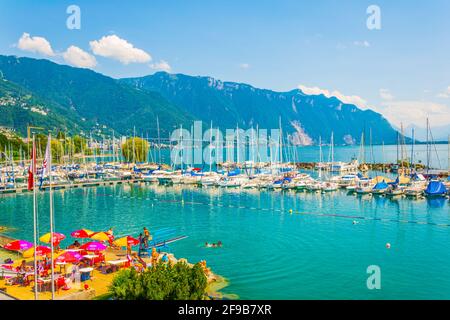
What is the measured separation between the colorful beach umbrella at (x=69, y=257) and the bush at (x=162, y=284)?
6.74 metres

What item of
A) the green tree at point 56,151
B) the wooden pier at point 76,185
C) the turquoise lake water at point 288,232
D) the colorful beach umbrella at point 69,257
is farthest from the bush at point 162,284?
the green tree at point 56,151

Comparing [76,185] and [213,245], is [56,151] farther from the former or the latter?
[213,245]

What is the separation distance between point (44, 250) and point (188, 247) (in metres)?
12.2

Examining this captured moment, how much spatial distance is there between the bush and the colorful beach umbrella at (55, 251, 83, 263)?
6.74 m

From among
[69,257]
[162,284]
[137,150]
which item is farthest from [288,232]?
[137,150]

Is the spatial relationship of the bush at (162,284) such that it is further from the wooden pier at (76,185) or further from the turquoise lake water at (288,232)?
the wooden pier at (76,185)

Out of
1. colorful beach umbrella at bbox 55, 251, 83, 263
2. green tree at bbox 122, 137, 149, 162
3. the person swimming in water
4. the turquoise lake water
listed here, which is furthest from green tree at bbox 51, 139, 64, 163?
colorful beach umbrella at bbox 55, 251, 83, 263

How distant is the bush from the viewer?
57.9 ft

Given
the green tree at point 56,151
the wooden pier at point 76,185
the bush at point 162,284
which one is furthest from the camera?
the green tree at point 56,151

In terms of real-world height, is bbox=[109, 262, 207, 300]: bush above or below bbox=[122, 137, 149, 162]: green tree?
below

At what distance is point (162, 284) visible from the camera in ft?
58.4

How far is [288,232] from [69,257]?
2288 cm

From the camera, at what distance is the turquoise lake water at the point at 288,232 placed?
25906 millimetres

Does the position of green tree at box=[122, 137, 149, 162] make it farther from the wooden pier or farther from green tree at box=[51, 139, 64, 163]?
the wooden pier
